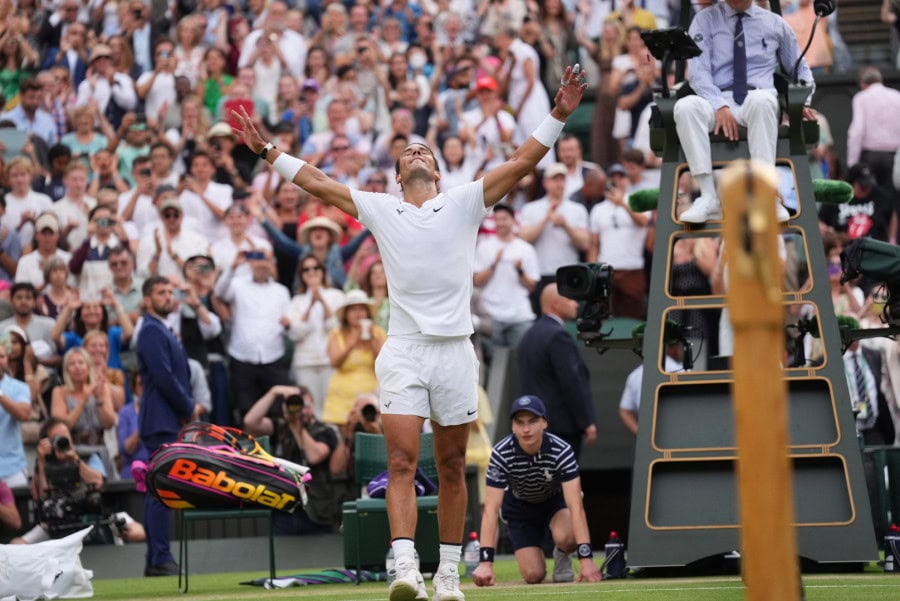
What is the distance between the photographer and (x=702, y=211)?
1106 cm

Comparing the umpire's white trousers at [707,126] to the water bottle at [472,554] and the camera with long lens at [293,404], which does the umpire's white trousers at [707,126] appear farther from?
the camera with long lens at [293,404]

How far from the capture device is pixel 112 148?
65.3 ft

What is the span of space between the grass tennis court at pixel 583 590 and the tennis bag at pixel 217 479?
26.6 inches

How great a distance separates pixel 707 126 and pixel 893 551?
3.19 metres

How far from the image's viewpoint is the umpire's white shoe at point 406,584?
7.95 m

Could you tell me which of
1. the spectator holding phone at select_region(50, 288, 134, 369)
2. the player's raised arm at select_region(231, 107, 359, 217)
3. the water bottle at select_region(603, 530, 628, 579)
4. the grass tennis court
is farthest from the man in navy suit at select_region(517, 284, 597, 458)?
the player's raised arm at select_region(231, 107, 359, 217)

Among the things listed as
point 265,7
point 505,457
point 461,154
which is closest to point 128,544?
point 505,457

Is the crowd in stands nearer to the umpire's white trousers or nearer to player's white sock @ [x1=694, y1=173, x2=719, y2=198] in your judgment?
player's white sock @ [x1=694, y1=173, x2=719, y2=198]

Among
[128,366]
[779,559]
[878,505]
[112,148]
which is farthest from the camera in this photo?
[112,148]

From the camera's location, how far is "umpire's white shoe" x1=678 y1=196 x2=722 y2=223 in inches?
436

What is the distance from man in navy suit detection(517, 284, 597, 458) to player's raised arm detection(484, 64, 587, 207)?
606cm

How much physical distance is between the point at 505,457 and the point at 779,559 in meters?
7.67

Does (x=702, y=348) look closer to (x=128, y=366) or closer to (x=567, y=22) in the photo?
(x=128, y=366)

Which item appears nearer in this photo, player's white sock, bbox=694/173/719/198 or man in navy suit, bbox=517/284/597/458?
player's white sock, bbox=694/173/719/198
